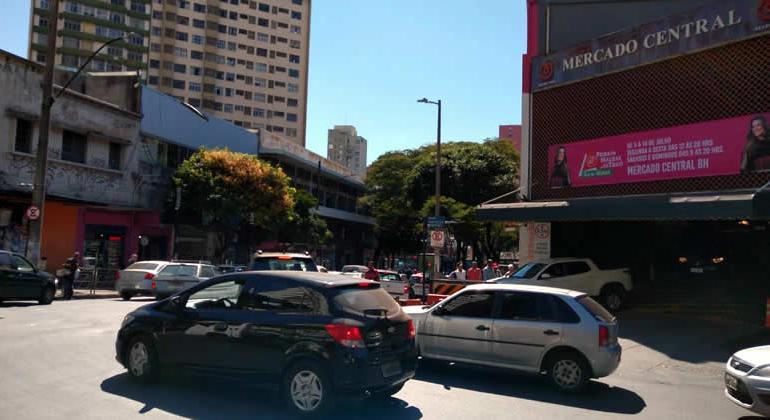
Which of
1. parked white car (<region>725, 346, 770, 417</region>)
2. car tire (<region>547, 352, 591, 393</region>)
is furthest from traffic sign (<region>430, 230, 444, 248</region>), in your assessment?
parked white car (<region>725, 346, 770, 417</region>)

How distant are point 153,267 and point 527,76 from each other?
1482 centimetres

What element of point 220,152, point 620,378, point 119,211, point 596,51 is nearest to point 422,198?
point 220,152

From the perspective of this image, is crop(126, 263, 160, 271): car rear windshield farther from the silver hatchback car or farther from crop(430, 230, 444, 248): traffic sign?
the silver hatchback car

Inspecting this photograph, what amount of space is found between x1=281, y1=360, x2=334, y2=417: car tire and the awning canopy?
11622mm

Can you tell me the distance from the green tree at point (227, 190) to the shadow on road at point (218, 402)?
2396 centimetres

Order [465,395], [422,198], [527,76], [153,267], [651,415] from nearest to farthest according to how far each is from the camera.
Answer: [651,415]
[465,395]
[153,267]
[527,76]
[422,198]

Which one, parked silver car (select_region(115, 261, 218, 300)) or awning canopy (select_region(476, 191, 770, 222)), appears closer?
awning canopy (select_region(476, 191, 770, 222))

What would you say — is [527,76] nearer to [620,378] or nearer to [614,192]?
[614,192]

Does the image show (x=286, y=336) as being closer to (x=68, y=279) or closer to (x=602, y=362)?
(x=602, y=362)

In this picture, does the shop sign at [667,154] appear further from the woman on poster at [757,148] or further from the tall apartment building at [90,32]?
the tall apartment building at [90,32]

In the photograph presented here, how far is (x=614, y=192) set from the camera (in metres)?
19.8

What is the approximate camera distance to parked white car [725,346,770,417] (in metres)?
6.82

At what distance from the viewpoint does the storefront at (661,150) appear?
16.6 meters

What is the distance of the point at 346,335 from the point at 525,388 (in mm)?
3550
